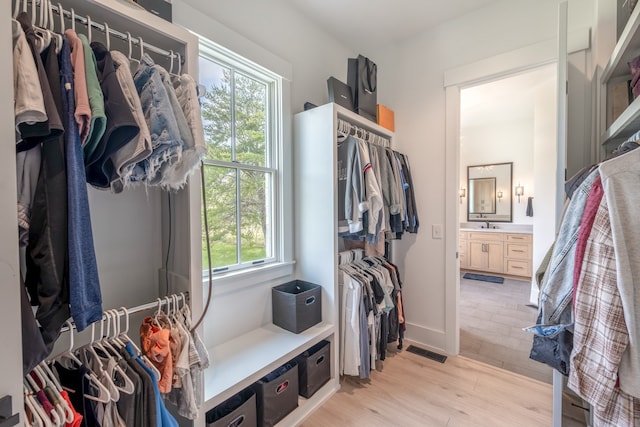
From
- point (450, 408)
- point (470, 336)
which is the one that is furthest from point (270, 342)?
point (470, 336)

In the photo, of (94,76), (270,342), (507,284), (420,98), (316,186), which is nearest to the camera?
(94,76)

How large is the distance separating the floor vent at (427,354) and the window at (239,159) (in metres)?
1.58

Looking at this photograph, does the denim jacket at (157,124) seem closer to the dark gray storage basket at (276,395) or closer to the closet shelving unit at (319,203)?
the closet shelving unit at (319,203)

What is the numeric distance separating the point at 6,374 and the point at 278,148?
1758 mm

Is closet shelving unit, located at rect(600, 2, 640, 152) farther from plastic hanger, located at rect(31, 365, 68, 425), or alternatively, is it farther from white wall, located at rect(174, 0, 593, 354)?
plastic hanger, located at rect(31, 365, 68, 425)

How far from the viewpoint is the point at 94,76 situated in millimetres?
820

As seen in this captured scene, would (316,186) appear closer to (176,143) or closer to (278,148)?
(278,148)

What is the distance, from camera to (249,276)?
6.04 feet

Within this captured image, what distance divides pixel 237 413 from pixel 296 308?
64cm

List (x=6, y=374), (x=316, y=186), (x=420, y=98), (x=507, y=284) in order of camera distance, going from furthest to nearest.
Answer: (x=507, y=284)
(x=420, y=98)
(x=316, y=186)
(x=6, y=374)

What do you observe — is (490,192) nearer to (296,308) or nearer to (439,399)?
(439,399)

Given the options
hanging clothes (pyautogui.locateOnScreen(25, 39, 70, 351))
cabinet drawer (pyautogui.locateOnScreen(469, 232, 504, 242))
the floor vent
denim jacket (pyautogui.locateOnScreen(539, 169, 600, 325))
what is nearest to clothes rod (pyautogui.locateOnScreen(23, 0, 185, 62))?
hanging clothes (pyautogui.locateOnScreen(25, 39, 70, 351))

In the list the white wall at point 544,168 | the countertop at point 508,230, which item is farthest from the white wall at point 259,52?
the countertop at point 508,230

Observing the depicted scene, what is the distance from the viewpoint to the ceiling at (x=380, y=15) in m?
2.15
